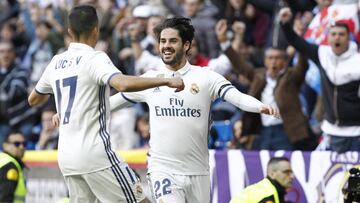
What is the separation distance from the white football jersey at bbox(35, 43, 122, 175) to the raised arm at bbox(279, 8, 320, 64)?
16.9 ft

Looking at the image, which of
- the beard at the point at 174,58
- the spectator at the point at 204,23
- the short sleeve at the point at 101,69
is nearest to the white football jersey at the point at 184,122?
the beard at the point at 174,58

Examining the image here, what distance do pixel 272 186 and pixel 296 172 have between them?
3.95 feet

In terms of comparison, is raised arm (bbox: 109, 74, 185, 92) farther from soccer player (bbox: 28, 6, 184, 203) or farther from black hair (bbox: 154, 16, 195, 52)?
black hair (bbox: 154, 16, 195, 52)

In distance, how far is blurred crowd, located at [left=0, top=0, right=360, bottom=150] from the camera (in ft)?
46.1

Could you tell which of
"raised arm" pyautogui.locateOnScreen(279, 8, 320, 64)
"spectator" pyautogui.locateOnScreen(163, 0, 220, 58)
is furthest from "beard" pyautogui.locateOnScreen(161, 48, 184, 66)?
"spectator" pyautogui.locateOnScreen(163, 0, 220, 58)

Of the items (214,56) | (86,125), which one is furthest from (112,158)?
(214,56)

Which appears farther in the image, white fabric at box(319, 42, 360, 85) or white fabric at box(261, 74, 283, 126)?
white fabric at box(261, 74, 283, 126)

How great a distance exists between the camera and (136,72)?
53.5ft

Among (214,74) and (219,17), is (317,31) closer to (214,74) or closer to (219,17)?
(219,17)

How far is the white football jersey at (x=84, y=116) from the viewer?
8703mm

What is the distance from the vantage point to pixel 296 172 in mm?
12820

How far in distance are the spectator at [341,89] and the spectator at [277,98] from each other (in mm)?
725

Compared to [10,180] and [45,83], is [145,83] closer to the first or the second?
[45,83]

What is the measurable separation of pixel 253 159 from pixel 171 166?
3672 millimetres
